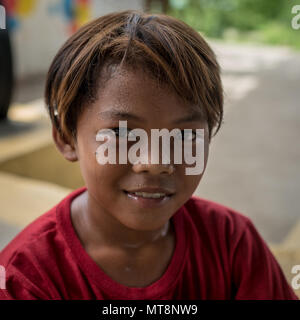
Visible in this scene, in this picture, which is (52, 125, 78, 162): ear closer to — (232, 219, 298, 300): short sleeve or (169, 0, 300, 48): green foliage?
(232, 219, 298, 300): short sleeve

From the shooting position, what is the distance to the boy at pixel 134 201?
1.95 feet

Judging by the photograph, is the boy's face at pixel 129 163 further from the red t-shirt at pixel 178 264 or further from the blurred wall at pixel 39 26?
the blurred wall at pixel 39 26

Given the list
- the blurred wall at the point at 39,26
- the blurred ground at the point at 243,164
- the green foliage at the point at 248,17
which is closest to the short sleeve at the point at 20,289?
the blurred ground at the point at 243,164

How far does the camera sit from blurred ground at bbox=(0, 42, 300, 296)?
136cm

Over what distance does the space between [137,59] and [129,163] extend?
Answer: 0.12 metres

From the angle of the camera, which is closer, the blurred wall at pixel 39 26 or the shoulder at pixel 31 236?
the shoulder at pixel 31 236

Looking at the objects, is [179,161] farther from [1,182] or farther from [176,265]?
Result: [1,182]

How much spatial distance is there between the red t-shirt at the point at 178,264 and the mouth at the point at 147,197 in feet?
0.41

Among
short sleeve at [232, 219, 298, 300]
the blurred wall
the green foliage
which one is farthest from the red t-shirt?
the green foliage

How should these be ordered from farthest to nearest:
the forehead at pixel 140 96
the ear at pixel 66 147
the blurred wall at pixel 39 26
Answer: the blurred wall at pixel 39 26, the ear at pixel 66 147, the forehead at pixel 140 96

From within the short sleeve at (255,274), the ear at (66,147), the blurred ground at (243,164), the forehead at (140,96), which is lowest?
the blurred ground at (243,164)

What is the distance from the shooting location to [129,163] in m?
0.60

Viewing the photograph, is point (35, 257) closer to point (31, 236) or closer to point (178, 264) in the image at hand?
point (31, 236)

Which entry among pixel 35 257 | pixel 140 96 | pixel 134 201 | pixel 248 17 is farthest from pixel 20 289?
pixel 248 17
